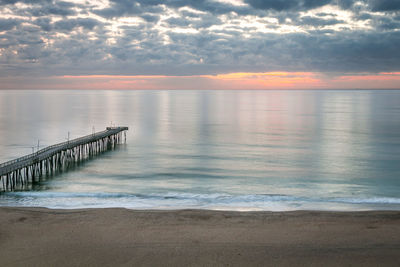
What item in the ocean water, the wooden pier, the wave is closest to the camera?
the wave

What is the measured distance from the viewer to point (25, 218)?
19141 mm

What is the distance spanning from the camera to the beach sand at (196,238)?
13977mm

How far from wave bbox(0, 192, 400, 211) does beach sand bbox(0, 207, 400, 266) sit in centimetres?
286

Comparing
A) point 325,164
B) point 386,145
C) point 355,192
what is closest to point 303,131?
point 386,145

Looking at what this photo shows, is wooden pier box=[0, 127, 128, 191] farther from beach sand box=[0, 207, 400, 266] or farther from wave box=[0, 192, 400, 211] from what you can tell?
A: beach sand box=[0, 207, 400, 266]

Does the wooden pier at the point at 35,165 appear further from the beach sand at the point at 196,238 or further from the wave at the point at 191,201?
the beach sand at the point at 196,238

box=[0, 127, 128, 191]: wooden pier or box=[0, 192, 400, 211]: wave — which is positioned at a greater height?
box=[0, 127, 128, 191]: wooden pier

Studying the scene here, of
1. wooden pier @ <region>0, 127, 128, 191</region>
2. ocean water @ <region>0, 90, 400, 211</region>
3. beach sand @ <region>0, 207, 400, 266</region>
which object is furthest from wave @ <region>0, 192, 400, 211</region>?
beach sand @ <region>0, 207, 400, 266</region>

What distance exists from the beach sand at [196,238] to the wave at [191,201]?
2.86m

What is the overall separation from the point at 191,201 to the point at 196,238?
940 cm

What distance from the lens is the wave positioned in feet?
78.3

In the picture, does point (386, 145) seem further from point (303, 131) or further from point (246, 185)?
point (246, 185)

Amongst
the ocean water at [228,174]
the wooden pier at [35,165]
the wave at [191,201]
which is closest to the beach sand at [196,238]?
the wave at [191,201]

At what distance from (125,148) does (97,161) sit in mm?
10074
